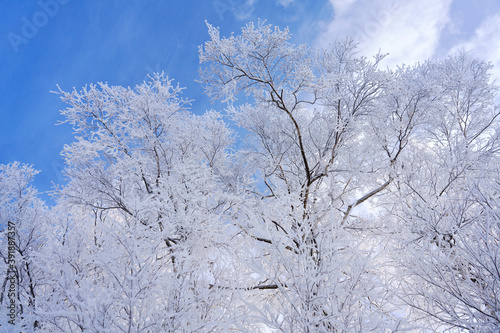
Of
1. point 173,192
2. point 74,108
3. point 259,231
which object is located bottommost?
point 259,231

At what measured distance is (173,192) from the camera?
20.0 ft

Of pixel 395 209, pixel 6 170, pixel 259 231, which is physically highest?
pixel 6 170

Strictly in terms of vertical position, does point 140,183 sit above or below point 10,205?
below

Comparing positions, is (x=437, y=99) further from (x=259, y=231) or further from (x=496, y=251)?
(x=259, y=231)

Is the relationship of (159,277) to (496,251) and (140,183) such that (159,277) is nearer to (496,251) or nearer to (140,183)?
(496,251)

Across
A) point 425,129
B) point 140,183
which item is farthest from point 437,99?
point 140,183

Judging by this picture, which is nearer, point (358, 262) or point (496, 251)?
point (496, 251)

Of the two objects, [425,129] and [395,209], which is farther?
[425,129]

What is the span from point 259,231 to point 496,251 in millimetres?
2486

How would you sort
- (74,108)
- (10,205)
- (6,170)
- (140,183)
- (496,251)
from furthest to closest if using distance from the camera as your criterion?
(6,170)
(10,205)
(140,183)
(74,108)
(496,251)

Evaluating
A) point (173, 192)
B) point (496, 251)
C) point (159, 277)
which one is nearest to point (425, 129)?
point (496, 251)

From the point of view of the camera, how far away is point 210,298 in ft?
12.5

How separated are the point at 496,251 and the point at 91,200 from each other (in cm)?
844

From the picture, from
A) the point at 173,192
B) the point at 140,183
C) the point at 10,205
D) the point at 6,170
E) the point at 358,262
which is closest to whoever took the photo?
the point at 358,262
